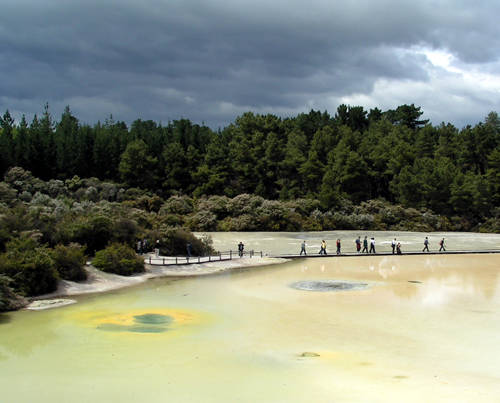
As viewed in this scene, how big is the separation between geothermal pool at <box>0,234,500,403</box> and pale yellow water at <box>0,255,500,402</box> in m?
0.04

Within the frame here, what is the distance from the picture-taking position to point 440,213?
66.4 meters

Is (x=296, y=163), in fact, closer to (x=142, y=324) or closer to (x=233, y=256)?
(x=233, y=256)

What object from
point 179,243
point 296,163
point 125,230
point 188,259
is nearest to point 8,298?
point 125,230

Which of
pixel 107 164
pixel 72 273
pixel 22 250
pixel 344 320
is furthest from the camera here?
pixel 107 164

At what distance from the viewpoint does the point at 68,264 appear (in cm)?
2630

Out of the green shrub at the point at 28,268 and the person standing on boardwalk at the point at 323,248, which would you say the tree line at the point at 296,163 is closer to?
the person standing on boardwalk at the point at 323,248

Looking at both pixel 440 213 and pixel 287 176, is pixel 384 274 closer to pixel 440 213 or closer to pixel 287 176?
pixel 440 213

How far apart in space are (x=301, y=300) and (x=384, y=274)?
9.91 metres

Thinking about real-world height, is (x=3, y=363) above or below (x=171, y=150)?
below

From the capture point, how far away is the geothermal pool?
11.8 meters

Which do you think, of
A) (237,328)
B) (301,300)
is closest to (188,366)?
(237,328)

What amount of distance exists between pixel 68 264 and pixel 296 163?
50928 millimetres

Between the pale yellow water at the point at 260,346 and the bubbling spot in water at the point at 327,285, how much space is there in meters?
0.72

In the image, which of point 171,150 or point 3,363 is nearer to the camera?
point 3,363
